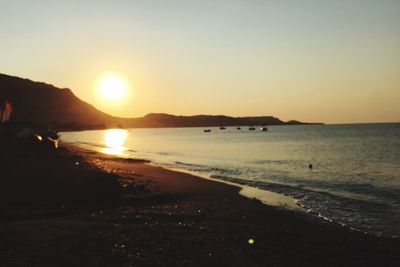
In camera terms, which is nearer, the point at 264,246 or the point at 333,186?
the point at 264,246

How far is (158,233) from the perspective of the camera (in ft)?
35.8

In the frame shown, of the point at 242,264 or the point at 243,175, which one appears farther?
the point at 243,175

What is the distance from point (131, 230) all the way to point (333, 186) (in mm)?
19051

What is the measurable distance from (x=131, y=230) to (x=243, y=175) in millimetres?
22262

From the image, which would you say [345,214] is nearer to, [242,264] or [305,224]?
[305,224]

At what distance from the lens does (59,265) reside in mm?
8047

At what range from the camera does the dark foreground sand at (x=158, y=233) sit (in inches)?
352

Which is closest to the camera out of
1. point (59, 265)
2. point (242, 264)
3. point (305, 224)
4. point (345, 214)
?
point (59, 265)

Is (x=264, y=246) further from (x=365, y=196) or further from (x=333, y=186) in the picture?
(x=333, y=186)

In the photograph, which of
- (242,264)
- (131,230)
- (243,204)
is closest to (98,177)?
(243,204)

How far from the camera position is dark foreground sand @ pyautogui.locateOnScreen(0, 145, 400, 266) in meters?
8.93

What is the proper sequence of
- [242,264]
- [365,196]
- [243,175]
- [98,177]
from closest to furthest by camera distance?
[242,264], [98,177], [365,196], [243,175]

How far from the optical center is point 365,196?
72.4 feet

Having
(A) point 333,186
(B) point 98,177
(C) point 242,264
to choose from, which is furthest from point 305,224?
(A) point 333,186
